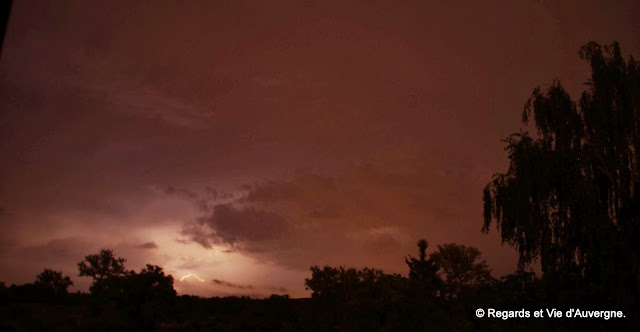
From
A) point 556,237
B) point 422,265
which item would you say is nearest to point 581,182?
point 556,237

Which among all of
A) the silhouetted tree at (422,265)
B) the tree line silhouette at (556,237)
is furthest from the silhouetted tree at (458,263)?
the tree line silhouette at (556,237)

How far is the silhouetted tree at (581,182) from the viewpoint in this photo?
16234 mm

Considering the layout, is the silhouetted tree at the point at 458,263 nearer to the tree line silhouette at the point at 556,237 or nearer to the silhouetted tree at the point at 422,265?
the silhouetted tree at the point at 422,265

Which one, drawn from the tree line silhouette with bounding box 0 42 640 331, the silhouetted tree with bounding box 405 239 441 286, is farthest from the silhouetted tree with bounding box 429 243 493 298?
the tree line silhouette with bounding box 0 42 640 331

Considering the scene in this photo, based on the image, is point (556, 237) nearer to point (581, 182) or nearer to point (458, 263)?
point (581, 182)

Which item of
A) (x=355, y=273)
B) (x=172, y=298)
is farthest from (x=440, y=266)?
(x=172, y=298)

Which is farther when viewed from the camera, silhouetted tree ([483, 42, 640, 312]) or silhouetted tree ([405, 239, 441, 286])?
silhouetted tree ([405, 239, 441, 286])

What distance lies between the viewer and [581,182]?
659 inches

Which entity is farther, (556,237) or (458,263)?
(458,263)

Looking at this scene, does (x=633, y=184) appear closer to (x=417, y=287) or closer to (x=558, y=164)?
(x=558, y=164)

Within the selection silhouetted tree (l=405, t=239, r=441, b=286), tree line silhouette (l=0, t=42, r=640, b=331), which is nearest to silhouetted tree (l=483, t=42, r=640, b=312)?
tree line silhouette (l=0, t=42, r=640, b=331)

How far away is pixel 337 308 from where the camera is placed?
22.1 meters

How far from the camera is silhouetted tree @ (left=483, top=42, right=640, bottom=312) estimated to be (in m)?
16.2

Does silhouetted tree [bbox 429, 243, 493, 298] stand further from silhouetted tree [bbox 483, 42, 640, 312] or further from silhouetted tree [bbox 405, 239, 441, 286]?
silhouetted tree [bbox 483, 42, 640, 312]
